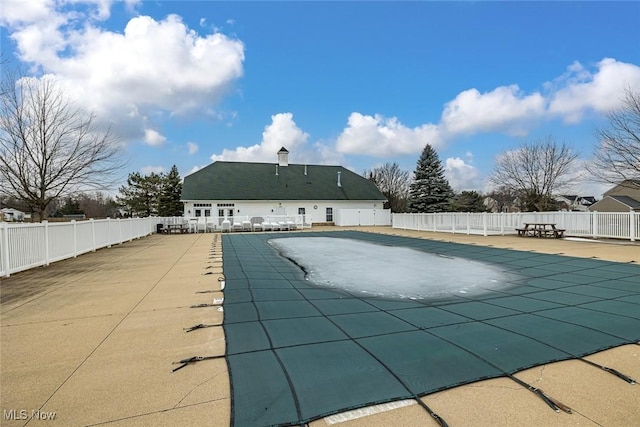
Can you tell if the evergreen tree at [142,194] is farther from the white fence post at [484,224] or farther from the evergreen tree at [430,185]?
the white fence post at [484,224]

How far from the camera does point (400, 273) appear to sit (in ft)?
22.1

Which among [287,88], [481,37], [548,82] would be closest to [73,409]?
[481,37]

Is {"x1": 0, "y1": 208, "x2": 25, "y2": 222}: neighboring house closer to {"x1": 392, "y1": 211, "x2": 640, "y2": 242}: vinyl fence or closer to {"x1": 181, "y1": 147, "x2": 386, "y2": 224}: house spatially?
{"x1": 181, "y1": 147, "x2": 386, "y2": 224}: house

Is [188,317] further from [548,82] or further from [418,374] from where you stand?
[548,82]

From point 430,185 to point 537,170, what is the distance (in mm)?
8721

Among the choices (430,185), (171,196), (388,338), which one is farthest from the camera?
(171,196)

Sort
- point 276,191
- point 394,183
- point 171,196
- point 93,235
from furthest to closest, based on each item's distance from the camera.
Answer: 1. point 394,183
2. point 171,196
3. point 276,191
4. point 93,235

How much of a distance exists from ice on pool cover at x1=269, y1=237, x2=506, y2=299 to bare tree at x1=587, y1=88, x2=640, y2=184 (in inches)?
548

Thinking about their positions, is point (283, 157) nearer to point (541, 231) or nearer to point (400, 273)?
point (541, 231)

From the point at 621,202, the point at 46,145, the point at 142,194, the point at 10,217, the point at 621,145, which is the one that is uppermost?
the point at 621,145

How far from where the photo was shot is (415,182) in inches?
1227

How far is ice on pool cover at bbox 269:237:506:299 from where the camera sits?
5297mm

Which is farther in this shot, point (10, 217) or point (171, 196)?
point (10, 217)

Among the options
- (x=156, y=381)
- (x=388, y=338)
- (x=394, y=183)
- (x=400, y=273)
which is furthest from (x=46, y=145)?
(x=394, y=183)
